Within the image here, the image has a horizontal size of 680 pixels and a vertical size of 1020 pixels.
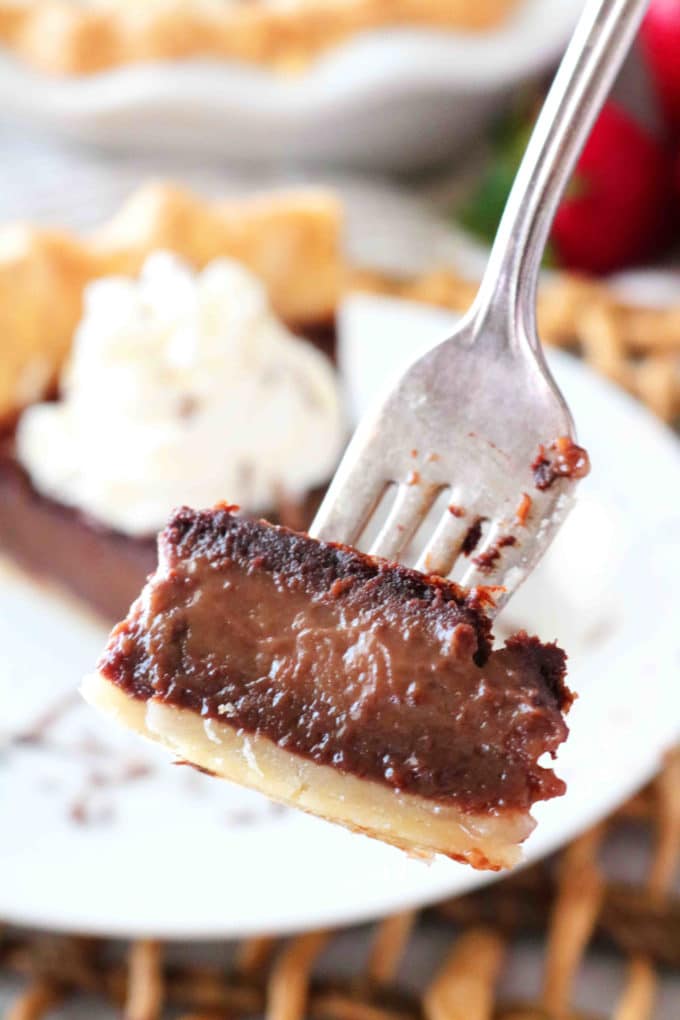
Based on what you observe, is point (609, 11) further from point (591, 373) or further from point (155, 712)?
point (591, 373)

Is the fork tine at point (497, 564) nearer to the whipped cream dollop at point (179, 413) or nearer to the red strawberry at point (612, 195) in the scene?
the whipped cream dollop at point (179, 413)

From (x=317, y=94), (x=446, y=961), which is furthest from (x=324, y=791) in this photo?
(x=317, y=94)

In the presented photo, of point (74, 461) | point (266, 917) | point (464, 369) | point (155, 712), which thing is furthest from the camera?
point (74, 461)

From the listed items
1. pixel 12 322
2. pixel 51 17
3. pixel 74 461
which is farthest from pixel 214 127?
pixel 74 461

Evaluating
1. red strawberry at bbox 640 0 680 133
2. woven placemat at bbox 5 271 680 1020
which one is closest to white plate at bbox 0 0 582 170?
red strawberry at bbox 640 0 680 133

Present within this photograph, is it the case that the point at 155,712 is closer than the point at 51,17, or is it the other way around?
the point at 155,712

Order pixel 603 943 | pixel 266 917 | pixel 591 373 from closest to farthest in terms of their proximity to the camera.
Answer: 1. pixel 266 917
2. pixel 603 943
3. pixel 591 373

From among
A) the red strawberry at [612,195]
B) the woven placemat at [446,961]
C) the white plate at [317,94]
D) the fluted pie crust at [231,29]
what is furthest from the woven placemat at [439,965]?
the fluted pie crust at [231,29]
